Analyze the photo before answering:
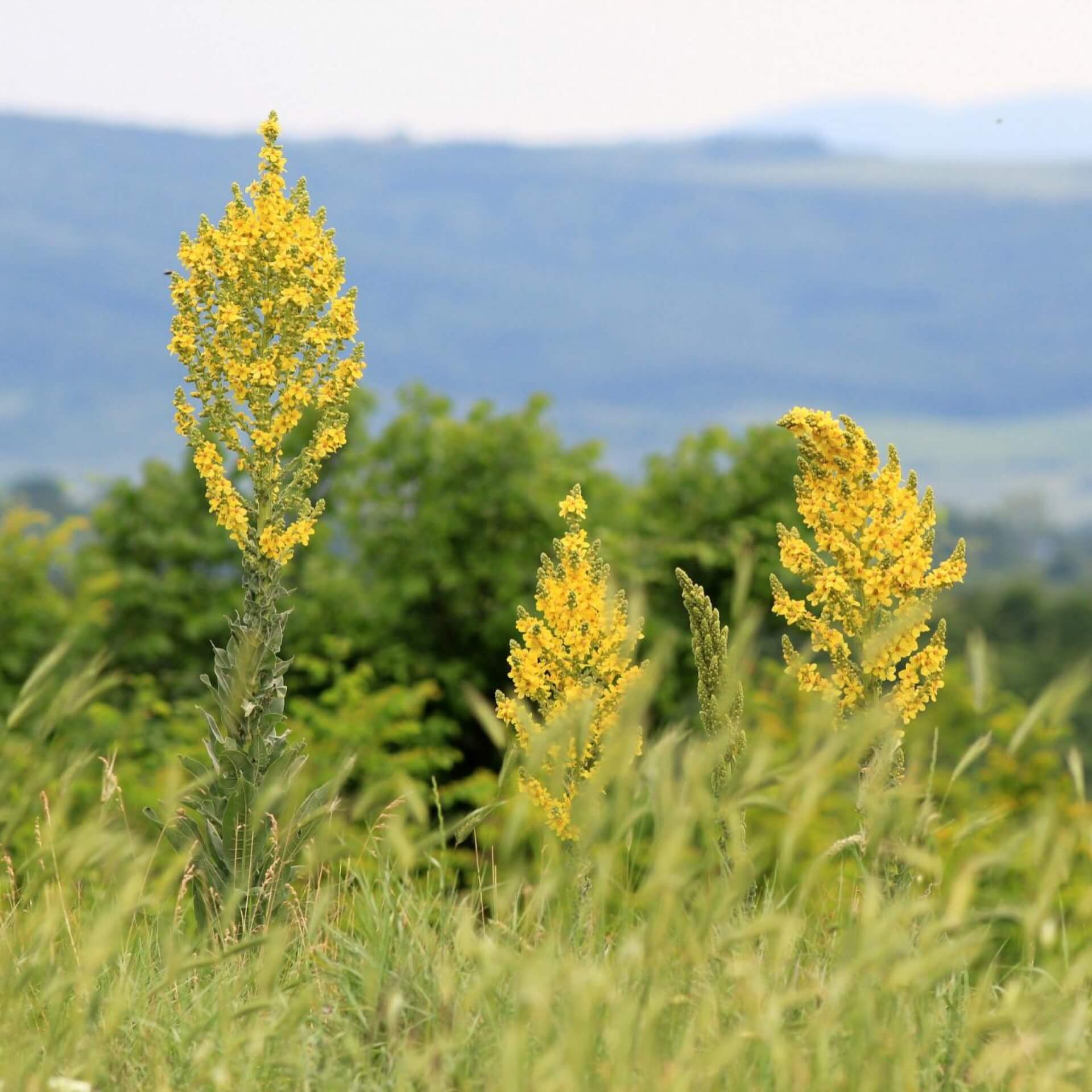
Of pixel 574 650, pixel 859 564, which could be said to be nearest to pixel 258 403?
pixel 574 650

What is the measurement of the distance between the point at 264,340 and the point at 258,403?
15.5 inches

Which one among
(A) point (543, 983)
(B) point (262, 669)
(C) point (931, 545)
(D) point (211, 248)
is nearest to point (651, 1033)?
(A) point (543, 983)

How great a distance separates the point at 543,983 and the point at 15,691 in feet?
73.4

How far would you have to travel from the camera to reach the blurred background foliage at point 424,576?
80.7 ft

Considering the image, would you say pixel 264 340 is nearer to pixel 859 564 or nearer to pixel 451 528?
pixel 859 564

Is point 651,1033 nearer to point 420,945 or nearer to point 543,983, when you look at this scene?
point 543,983

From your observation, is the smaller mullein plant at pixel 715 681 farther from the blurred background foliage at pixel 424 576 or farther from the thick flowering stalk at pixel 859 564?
the blurred background foliage at pixel 424 576

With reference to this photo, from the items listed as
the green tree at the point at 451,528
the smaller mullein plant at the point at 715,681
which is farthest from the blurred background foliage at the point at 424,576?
the smaller mullein plant at the point at 715,681

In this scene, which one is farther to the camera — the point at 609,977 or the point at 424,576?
the point at 424,576

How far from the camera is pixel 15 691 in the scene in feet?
82.4

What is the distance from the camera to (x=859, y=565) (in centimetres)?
776

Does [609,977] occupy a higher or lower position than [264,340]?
lower

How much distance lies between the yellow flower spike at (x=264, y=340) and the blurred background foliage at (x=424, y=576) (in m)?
13.8

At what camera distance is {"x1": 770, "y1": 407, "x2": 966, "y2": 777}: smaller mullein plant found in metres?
7.71
